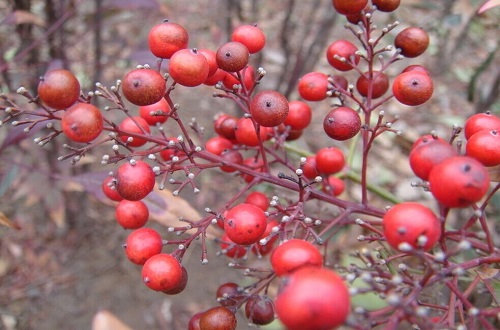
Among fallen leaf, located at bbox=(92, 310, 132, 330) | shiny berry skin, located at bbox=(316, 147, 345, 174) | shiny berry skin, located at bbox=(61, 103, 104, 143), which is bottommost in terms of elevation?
fallen leaf, located at bbox=(92, 310, 132, 330)

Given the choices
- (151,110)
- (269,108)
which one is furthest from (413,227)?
(151,110)

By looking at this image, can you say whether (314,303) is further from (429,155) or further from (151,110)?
(151,110)

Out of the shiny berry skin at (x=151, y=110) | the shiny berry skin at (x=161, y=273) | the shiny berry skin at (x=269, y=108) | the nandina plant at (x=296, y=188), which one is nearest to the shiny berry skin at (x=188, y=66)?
the nandina plant at (x=296, y=188)

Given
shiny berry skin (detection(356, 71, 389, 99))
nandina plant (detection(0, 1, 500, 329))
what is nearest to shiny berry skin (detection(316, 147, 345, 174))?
nandina plant (detection(0, 1, 500, 329))

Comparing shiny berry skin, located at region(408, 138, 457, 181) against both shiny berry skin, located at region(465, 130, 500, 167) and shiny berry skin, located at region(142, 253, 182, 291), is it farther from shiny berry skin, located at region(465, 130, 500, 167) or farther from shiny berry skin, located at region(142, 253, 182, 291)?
shiny berry skin, located at region(142, 253, 182, 291)

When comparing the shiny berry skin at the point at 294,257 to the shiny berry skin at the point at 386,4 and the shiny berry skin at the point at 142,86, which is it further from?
the shiny berry skin at the point at 386,4
